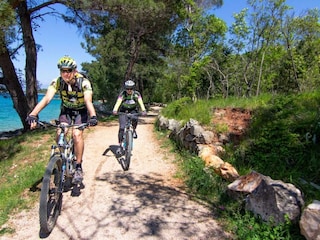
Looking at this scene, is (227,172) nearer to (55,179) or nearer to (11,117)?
(55,179)

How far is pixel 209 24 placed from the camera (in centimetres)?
1838

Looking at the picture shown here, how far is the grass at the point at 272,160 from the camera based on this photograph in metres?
3.34

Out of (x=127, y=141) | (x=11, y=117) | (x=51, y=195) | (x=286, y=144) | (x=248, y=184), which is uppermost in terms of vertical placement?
(x=286, y=144)

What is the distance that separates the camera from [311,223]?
268 cm

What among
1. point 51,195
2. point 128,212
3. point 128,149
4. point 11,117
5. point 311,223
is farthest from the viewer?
point 11,117

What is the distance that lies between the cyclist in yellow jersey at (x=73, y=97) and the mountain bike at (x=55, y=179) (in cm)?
12

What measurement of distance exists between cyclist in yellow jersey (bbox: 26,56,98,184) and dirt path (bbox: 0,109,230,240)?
0.58m

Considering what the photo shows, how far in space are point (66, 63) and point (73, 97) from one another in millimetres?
556

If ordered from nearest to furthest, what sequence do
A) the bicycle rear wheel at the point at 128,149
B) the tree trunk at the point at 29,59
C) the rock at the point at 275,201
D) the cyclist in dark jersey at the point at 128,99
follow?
the rock at the point at 275,201 → the bicycle rear wheel at the point at 128,149 → the cyclist in dark jersey at the point at 128,99 → the tree trunk at the point at 29,59

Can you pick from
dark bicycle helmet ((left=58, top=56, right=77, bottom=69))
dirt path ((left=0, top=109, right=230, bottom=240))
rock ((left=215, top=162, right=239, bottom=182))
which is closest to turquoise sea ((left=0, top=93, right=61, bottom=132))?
dirt path ((left=0, top=109, right=230, bottom=240))

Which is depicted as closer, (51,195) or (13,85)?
(51,195)

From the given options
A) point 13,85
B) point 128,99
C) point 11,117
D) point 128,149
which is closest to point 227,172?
point 128,149

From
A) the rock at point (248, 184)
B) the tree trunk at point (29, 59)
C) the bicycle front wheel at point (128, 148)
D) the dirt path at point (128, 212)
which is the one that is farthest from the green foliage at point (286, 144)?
the tree trunk at point (29, 59)

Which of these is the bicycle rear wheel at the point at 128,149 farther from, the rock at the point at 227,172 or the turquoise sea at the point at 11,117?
the turquoise sea at the point at 11,117
